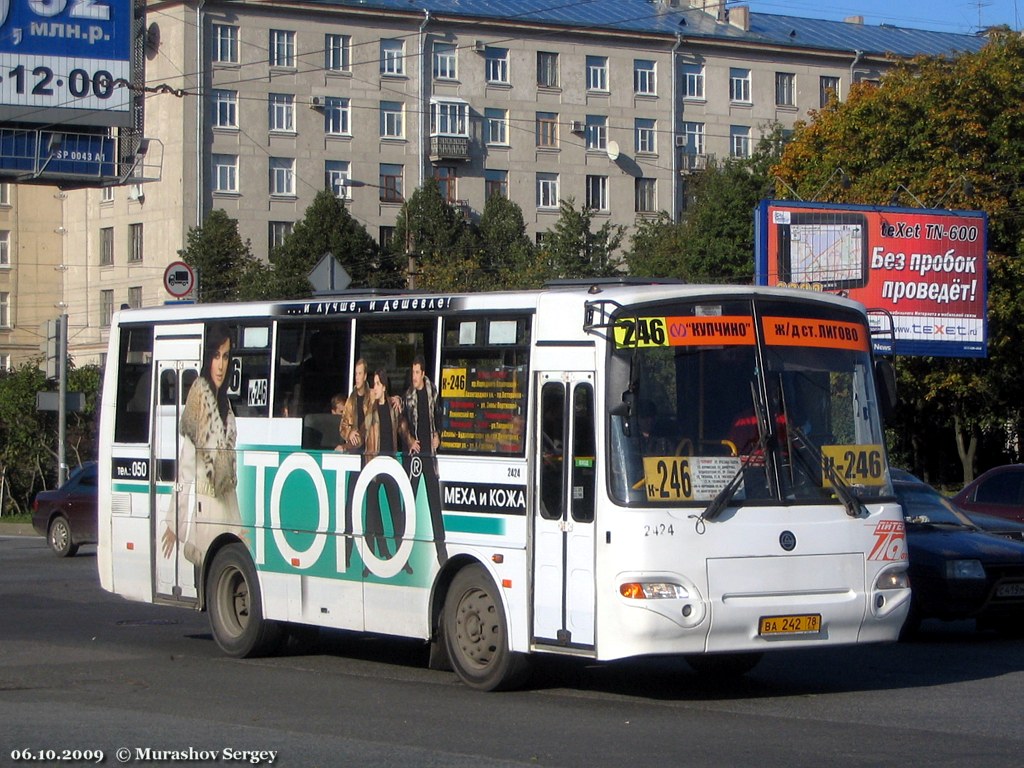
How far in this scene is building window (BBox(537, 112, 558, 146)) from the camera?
72562 mm

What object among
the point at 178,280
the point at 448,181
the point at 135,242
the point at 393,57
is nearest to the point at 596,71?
the point at 448,181

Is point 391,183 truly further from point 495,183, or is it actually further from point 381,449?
point 381,449

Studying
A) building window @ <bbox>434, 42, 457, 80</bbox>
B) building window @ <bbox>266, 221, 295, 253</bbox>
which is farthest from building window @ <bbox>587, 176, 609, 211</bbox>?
building window @ <bbox>266, 221, 295, 253</bbox>

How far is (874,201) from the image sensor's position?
39938 mm

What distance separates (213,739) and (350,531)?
349 cm

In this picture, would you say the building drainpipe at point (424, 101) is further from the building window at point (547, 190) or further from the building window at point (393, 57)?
the building window at point (547, 190)

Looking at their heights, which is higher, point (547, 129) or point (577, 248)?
point (547, 129)

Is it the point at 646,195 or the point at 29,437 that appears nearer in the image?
the point at 29,437

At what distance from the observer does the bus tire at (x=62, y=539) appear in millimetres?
27188

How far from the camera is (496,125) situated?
7175 centimetres

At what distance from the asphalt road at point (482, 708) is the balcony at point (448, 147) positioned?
55723mm

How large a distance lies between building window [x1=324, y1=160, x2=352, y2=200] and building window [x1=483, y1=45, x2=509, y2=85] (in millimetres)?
7618

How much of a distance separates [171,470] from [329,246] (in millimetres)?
48348

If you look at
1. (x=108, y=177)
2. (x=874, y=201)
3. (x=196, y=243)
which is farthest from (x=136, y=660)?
(x=196, y=243)
